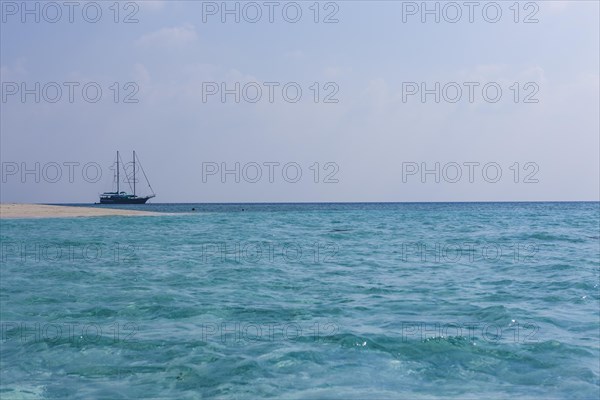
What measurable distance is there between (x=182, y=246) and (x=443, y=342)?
2007cm

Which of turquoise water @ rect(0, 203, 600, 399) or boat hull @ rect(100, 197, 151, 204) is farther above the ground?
boat hull @ rect(100, 197, 151, 204)

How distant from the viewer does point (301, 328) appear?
35.4 ft

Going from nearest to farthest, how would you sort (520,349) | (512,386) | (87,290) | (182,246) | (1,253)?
(512,386) → (520,349) → (87,290) → (1,253) → (182,246)

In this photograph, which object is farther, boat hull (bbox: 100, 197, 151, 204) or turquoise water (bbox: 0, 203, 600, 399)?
boat hull (bbox: 100, 197, 151, 204)

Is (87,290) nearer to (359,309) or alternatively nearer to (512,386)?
(359,309)

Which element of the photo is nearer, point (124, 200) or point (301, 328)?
point (301, 328)

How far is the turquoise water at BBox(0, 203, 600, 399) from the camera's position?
7.85 meters

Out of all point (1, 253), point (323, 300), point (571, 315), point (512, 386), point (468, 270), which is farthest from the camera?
point (1, 253)

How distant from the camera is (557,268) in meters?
19.3

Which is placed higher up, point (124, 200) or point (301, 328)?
point (124, 200)

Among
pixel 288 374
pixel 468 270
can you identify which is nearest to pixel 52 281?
pixel 288 374

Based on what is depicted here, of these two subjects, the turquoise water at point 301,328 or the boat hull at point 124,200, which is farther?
the boat hull at point 124,200

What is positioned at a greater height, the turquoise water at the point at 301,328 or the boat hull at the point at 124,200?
the boat hull at the point at 124,200

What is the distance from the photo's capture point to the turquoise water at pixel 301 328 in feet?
25.8
